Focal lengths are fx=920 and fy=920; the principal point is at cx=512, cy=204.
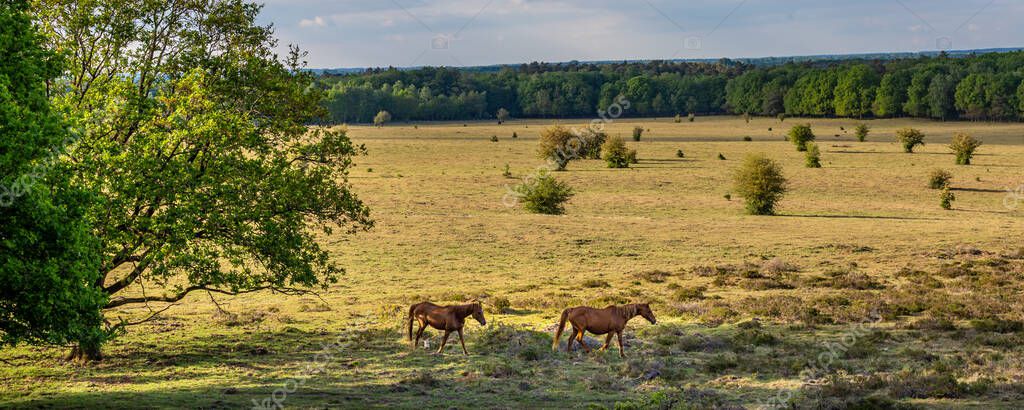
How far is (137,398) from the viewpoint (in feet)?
62.8

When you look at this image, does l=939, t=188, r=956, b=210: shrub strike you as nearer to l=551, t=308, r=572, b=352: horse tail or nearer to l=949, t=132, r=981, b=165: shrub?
l=949, t=132, r=981, b=165: shrub

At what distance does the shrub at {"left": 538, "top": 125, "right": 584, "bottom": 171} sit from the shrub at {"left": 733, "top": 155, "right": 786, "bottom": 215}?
3412 centimetres

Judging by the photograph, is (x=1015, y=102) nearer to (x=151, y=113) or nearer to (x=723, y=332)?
(x=723, y=332)

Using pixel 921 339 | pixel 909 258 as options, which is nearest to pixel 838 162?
pixel 909 258

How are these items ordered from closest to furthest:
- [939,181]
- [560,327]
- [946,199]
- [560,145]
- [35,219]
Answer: [35,219], [560,327], [946,199], [939,181], [560,145]

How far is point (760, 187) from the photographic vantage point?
200 feet

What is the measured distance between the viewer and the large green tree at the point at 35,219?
1544 cm

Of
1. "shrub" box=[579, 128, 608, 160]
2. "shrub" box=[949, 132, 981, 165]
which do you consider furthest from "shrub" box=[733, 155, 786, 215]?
"shrub" box=[949, 132, 981, 165]

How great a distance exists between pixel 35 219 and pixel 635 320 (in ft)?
62.3

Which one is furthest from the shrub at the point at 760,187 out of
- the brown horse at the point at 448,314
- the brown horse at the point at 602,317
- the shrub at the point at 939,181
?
the brown horse at the point at 448,314

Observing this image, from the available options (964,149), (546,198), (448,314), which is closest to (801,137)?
(964,149)

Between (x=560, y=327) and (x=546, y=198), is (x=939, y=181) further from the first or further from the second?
(x=560, y=327)

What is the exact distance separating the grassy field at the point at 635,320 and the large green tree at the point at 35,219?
2750 mm

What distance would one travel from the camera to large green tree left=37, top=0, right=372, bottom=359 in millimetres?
21062
